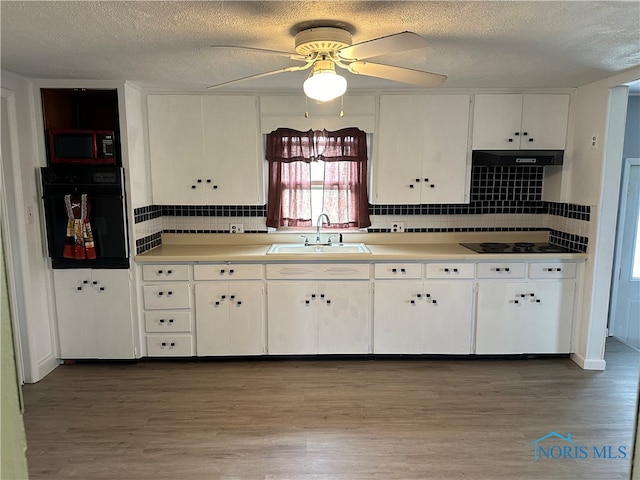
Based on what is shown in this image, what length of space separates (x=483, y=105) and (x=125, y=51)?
2.69 m

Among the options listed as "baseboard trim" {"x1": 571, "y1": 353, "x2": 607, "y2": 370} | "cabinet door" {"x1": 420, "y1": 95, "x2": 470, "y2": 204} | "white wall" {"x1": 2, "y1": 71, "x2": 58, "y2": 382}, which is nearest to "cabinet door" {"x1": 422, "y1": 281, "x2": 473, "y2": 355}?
"cabinet door" {"x1": 420, "y1": 95, "x2": 470, "y2": 204}

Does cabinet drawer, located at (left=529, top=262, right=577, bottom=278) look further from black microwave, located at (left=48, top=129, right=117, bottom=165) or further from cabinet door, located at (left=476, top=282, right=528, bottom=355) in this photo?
black microwave, located at (left=48, top=129, right=117, bottom=165)

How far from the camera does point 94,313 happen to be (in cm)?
350

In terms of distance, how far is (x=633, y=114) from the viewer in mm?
3928

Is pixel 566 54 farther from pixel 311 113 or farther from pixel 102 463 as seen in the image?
pixel 102 463

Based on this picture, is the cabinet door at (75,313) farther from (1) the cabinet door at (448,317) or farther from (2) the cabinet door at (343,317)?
(1) the cabinet door at (448,317)

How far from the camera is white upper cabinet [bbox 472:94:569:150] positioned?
11.9ft

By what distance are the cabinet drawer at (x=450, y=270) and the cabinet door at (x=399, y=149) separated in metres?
0.60

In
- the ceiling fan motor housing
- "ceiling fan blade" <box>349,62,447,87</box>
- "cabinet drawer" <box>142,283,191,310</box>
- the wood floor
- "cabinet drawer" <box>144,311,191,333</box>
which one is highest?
the ceiling fan motor housing

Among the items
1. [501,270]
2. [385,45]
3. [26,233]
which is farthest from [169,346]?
[385,45]

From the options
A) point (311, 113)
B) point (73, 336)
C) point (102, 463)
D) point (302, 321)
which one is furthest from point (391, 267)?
point (73, 336)

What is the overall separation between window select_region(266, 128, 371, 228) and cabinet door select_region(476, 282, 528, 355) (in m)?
1.19

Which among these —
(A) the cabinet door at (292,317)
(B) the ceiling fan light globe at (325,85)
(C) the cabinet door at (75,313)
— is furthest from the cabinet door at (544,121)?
(C) the cabinet door at (75,313)

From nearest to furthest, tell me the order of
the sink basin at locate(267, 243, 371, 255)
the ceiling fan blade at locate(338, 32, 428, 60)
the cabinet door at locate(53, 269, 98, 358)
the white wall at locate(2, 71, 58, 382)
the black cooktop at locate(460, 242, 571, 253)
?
the ceiling fan blade at locate(338, 32, 428, 60) < the white wall at locate(2, 71, 58, 382) < the cabinet door at locate(53, 269, 98, 358) < the black cooktop at locate(460, 242, 571, 253) < the sink basin at locate(267, 243, 371, 255)
